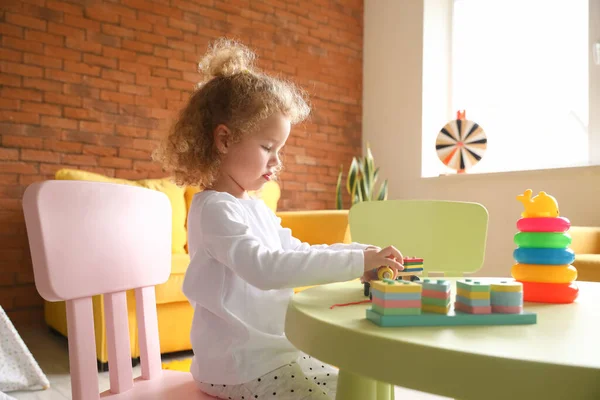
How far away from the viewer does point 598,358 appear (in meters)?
0.43

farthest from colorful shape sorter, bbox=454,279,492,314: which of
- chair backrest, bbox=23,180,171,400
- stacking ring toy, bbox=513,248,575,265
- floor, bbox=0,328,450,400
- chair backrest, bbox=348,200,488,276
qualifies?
floor, bbox=0,328,450,400

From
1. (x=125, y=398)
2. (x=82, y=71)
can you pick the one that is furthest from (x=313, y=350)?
(x=82, y=71)

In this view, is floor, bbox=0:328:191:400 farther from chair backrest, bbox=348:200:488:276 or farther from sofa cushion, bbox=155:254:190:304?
chair backrest, bbox=348:200:488:276

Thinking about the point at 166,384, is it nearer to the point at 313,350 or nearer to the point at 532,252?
the point at 313,350

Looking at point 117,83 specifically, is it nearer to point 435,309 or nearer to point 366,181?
point 366,181

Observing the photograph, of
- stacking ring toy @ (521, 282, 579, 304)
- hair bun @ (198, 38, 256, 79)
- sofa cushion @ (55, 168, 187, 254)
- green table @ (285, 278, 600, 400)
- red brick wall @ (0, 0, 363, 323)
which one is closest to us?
green table @ (285, 278, 600, 400)

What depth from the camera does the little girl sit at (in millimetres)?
851

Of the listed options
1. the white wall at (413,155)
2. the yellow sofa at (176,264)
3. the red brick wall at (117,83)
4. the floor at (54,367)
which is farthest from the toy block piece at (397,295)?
the white wall at (413,155)

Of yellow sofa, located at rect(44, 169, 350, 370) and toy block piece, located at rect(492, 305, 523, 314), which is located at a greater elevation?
toy block piece, located at rect(492, 305, 523, 314)

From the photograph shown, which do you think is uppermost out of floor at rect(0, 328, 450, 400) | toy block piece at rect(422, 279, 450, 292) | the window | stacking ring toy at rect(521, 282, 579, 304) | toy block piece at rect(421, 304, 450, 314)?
the window

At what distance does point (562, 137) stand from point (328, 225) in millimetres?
2203

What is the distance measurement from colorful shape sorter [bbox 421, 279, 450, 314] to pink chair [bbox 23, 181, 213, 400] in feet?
1.66

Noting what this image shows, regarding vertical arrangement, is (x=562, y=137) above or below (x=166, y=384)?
above

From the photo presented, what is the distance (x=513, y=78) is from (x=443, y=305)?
174 inches
